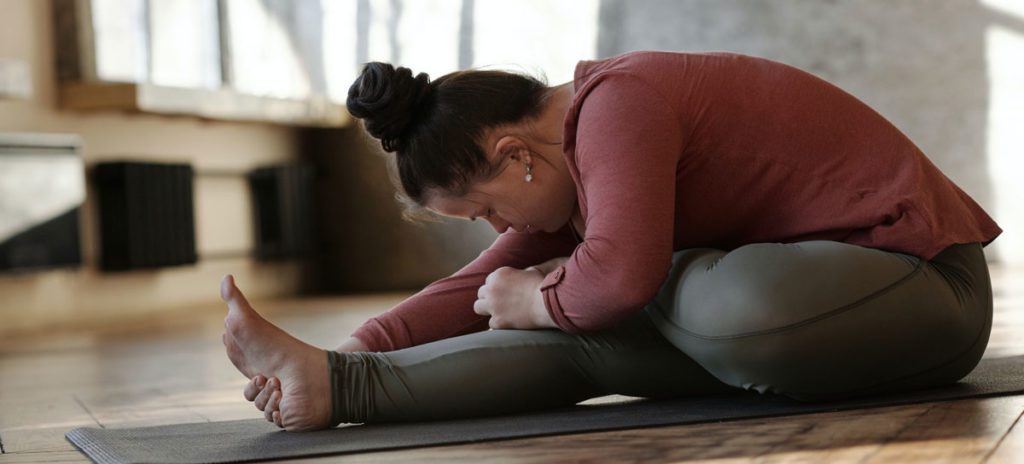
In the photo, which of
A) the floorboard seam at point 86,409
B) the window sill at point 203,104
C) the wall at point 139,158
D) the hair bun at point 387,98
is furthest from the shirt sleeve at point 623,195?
the window sill at point 203,104

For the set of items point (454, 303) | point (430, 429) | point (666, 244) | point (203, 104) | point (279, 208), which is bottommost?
point (279, 208)

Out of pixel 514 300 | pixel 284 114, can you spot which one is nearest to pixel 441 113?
pixel 514 300

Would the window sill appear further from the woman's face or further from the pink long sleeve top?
the pink long sleeve top

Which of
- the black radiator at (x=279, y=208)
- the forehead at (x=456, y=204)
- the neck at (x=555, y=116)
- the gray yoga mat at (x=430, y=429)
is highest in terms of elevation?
the neck at (x=555, y=116)

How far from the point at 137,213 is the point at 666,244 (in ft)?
12.2

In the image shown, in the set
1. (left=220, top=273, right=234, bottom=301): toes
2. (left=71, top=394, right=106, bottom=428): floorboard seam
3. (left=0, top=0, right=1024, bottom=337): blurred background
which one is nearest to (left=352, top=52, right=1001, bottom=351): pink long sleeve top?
(left=220, top=273, right=234, bottom=301): toes

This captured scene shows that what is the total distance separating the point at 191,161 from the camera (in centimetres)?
516

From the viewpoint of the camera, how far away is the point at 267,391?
1.45 metres

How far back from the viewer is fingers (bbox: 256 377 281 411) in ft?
4.75

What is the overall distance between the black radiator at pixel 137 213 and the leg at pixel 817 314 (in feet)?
11.6

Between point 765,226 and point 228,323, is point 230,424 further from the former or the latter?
point 765,226

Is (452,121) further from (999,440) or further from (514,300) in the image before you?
(999,440)

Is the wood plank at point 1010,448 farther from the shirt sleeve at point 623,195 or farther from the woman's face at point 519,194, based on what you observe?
the woman's face at point 519,194

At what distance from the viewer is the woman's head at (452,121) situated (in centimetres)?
144
